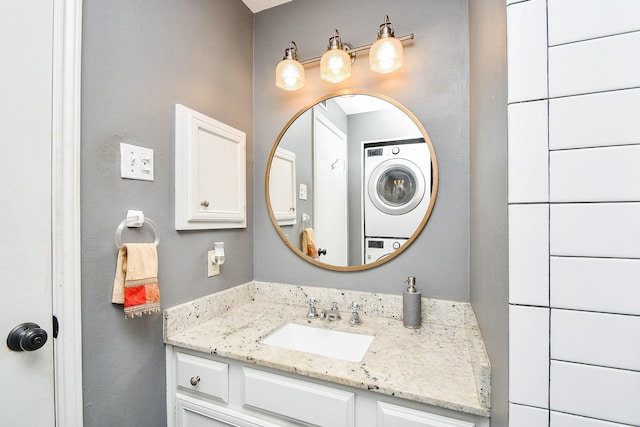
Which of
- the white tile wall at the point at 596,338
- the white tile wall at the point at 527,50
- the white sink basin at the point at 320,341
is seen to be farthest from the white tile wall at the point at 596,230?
the white sink basin at the point at 320,341

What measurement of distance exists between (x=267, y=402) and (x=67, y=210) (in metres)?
0.82

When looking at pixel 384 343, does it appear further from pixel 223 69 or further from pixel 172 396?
pixel 223 69

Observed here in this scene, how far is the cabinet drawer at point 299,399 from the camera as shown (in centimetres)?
80

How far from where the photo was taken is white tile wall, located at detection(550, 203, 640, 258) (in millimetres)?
432

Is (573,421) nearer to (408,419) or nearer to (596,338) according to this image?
(596,338)

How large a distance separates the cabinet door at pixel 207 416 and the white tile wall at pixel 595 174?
1003 millimetres

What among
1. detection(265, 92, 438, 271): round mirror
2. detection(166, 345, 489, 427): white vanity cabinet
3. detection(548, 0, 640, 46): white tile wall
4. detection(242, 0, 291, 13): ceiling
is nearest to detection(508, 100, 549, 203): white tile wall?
detection(548, 0, 640, 46): white tile wall

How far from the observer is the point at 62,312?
76 centimetres

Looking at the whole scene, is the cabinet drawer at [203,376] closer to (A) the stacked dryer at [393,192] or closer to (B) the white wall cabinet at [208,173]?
(B) the white wall cabinet at [208,173]

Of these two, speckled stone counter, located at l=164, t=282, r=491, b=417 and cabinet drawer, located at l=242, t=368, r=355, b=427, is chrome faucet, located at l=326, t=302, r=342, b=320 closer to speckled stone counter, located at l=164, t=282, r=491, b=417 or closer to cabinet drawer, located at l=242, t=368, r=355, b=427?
speckled stone counter, located at l=164, t=282, r=491, b=417

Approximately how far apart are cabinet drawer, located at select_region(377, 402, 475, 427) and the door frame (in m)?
0.86

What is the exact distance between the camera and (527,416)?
1.60 ft

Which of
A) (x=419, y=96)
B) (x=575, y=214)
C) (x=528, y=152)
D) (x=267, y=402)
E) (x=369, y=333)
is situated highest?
(x=419, y=96)

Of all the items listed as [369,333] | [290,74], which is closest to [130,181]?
[290,74]
